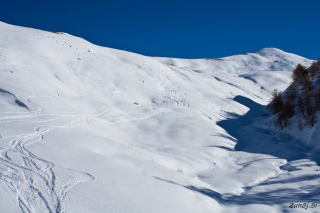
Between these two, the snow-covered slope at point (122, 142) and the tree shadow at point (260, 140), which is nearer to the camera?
the snow-covered slope at point (122, 142)

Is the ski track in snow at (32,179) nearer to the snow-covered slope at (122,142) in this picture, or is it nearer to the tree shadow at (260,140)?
the snow-covered slope at (122,142)

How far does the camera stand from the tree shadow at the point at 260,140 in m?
13.0

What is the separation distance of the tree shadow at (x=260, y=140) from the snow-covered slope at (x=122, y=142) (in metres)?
0.10

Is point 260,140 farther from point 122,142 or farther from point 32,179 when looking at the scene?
point 32,179

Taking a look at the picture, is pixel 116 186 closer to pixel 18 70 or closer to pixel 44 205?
pixel 44 205

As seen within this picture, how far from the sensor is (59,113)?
505 inches

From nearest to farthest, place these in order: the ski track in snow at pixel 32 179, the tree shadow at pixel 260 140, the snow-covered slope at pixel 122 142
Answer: the ski track in snow at pixel 32 179, the snow-covered slope at pixel 122 142, the tree shadow at pixel 260 140

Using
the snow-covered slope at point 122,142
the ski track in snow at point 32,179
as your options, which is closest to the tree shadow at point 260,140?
the snow-covered slope at point 122,142

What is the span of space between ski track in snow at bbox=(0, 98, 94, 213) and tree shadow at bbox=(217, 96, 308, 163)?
426 inches

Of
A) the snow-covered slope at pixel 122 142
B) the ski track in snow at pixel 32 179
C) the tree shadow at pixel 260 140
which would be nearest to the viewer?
the ski track in snow at pixel 32 179

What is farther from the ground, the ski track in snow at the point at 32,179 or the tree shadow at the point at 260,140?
the tree shadow at the point at 260,140

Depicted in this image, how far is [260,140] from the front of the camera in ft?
51.9

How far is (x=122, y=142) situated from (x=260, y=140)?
950 centimetres

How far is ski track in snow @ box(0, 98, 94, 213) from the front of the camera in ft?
15.0
